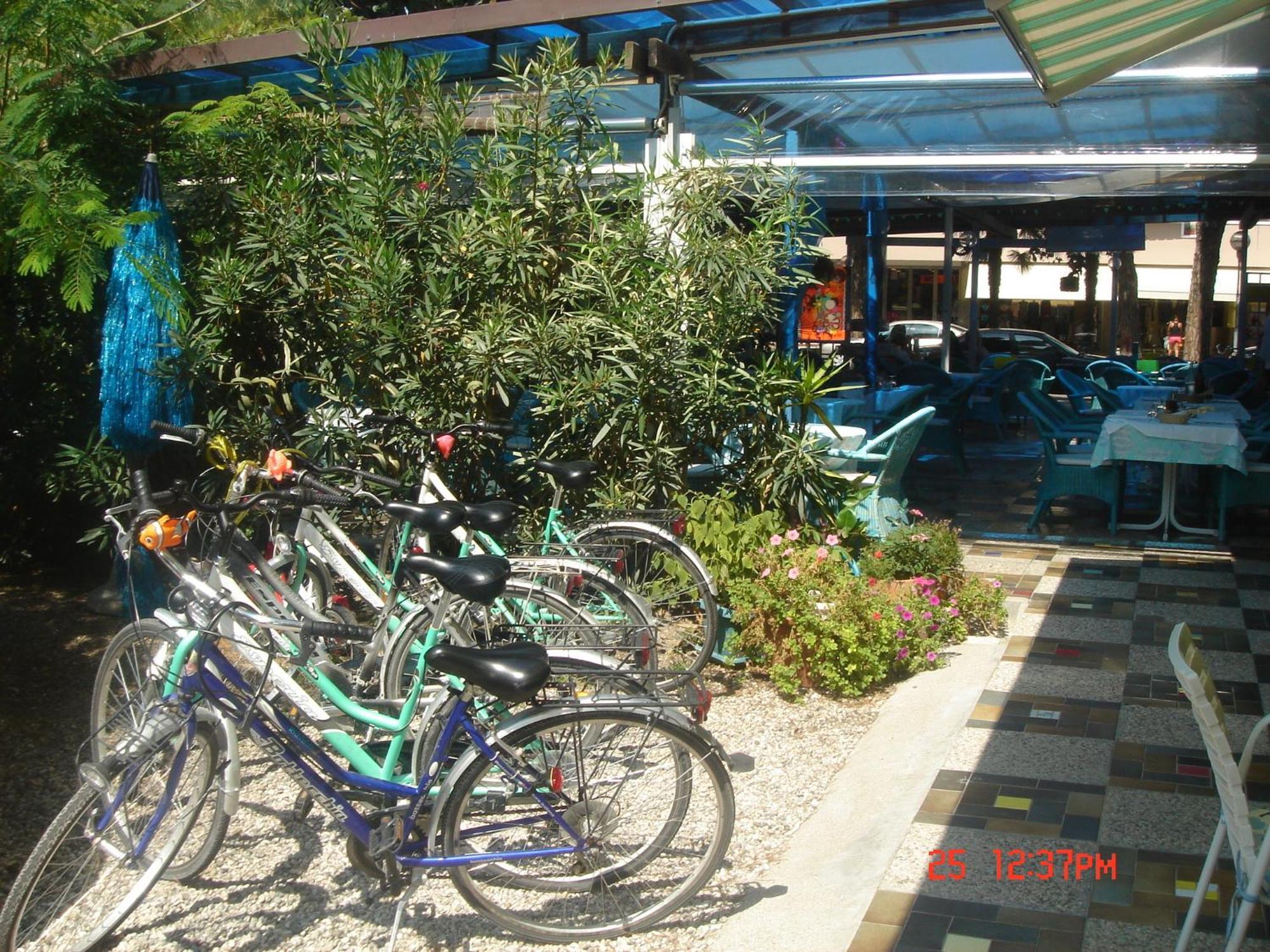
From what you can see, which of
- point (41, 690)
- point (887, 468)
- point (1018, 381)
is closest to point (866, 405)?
point (887, 468)

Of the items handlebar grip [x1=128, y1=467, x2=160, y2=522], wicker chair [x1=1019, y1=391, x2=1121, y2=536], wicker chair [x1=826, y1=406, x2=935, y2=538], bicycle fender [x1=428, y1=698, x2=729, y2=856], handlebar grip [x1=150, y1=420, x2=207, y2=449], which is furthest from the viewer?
wicker chair [x1=1019, y1=391, x2=1121, y2=536]

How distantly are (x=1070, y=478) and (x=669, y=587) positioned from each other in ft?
13.2

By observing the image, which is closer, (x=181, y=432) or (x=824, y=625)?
(x=181, y=432)

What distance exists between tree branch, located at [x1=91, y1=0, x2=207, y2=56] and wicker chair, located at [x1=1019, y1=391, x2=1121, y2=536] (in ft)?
20.7

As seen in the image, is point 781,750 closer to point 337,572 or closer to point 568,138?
point 337,572

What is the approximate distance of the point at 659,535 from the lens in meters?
4.96

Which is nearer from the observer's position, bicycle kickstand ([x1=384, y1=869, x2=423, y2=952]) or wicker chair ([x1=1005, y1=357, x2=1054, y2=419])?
bicycle kickstand ([x1=384, y1=869, x2=423, y2=952])

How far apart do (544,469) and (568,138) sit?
1880 millimetres

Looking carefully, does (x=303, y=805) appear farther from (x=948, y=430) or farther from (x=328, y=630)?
(x=948, y=430)

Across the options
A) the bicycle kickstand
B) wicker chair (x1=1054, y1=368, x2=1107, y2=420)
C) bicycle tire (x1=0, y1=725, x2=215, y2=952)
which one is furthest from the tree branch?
wicker chair (x1=1054, y1=368, x2=1107, y2=420)

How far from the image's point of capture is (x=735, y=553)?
17.5ft
